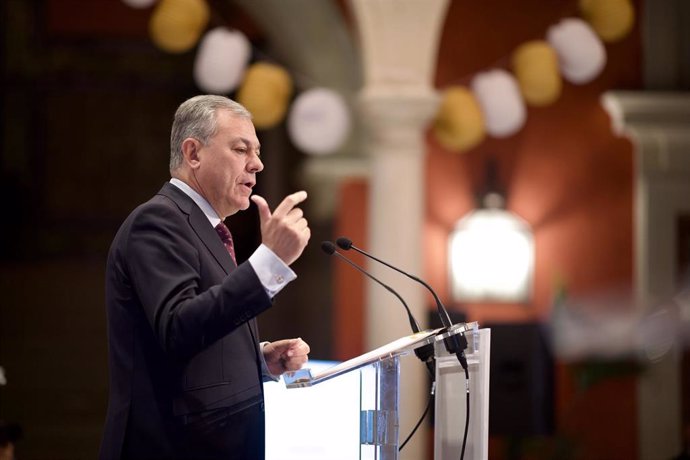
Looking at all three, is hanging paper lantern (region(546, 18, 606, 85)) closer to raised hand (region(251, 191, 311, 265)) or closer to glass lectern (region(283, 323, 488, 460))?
glass lectern (region(283, 323, 488, 460))

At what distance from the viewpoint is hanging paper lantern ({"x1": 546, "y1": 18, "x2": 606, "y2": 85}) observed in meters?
6.33

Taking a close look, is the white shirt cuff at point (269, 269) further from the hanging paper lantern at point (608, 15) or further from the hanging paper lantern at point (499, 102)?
the hanging paper lantern at point (608, 15)

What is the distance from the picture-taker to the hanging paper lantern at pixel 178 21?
610 cm

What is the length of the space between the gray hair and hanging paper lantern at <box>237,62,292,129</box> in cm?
397

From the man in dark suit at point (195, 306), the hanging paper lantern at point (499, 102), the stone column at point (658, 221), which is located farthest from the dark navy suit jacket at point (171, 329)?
the stone column at point (658, 221)

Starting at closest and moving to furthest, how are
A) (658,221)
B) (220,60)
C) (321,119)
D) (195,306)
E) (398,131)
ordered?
1. (195,306)
2. (398,131)
3. (220,60)
4. (321,119)
5. (658,221)

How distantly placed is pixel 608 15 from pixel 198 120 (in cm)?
454

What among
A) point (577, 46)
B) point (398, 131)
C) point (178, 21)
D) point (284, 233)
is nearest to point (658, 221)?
point (577, 46)

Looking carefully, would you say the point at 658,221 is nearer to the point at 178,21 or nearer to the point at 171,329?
the point at 178,21

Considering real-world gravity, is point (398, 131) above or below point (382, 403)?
above

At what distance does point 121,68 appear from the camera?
328 inches

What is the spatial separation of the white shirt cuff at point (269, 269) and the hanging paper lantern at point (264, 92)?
14.0 feet

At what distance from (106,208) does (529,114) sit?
3050mm

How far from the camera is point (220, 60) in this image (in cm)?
624
